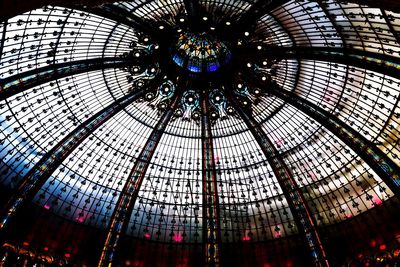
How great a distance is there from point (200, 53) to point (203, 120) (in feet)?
12.8

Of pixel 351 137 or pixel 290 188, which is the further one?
pixel 290 188

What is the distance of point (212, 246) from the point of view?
56.6 ft

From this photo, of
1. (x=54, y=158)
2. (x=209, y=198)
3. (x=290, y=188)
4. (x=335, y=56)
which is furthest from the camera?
(x=209, y=198)

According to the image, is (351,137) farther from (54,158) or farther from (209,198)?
(54,158)

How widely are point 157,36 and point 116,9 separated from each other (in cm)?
272

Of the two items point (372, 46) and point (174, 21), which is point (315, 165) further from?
point (174, 21)

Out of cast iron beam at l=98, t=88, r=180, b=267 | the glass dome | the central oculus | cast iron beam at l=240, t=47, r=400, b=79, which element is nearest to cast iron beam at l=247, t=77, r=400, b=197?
the glass dome

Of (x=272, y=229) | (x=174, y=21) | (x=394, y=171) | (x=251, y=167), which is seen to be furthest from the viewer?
(x=251, y=167)

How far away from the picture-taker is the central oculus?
58.4 feet

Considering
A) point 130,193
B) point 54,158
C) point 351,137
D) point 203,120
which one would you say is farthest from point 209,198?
point 54,158

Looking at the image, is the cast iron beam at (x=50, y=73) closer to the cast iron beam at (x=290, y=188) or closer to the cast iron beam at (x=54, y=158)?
the cast iron beam at (x=54, y=158)

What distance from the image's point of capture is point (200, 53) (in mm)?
18656

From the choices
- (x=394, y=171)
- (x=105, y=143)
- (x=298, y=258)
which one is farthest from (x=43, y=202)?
(x=394, y=171)

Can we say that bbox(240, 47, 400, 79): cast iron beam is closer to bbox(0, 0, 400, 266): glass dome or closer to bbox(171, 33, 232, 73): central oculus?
bbox(0, 0, 400, 266): glass dome
